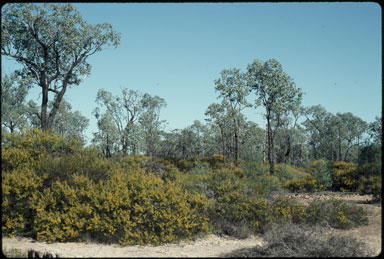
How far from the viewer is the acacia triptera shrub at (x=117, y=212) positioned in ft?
22.7

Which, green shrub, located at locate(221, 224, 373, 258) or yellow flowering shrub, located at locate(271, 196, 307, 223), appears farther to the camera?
yellow flowering shrub, located at locate(271, 196, 307, 223)

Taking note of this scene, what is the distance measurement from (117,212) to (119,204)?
0.54 ft

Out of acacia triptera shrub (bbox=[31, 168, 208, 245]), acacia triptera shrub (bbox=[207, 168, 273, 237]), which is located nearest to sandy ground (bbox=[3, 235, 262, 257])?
acacia triptera shrub (bbox=[31, 168, 208, 245])

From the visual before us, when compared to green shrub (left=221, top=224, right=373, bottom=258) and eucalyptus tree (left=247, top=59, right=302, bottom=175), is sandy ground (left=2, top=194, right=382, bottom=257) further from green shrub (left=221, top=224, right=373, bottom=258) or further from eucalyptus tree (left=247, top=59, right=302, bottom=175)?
eucalyptus tree (left=247, top=59, right=302, bottom=175)

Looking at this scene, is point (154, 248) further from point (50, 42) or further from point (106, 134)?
point (106, 134)

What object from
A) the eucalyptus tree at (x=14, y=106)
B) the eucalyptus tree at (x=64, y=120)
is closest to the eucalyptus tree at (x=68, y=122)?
the eucalyptus tree at (x=64, y=120)

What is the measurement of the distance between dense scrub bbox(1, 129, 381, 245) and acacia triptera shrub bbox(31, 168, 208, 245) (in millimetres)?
19

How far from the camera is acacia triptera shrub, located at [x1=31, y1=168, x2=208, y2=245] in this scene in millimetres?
6930

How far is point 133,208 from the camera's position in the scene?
7.15 meters

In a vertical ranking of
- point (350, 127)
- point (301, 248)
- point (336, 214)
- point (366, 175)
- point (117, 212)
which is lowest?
point (301, 248)

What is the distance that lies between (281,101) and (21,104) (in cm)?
2503

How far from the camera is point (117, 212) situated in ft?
23.1

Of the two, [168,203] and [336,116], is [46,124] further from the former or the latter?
[336,116]

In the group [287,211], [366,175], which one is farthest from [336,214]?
[366,175]
